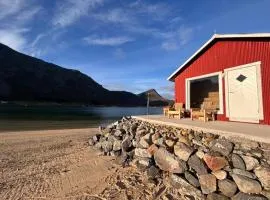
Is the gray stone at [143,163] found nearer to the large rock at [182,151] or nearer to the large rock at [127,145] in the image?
the large rock at [182,151]

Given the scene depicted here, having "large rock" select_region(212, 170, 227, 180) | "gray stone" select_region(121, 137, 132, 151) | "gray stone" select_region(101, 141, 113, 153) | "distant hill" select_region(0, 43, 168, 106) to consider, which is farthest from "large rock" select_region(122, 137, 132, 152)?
"distant hill" select_region(0, 43, 168, 106)

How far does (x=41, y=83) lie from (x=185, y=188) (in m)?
174

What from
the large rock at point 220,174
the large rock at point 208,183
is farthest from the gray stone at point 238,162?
the large rock at point 208,183

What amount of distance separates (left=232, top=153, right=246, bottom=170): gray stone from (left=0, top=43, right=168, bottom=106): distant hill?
159961 mm

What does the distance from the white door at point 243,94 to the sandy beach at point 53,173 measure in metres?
5.89

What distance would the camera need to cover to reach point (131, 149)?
11.9 meters

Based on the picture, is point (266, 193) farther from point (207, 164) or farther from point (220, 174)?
point (207, 164)

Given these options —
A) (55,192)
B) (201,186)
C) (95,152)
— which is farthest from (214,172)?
(95,152)

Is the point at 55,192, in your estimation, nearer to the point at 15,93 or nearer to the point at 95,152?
the point at 95,152

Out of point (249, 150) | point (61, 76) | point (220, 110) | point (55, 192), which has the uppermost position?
point (61, 76)

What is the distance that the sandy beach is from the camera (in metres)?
8.36

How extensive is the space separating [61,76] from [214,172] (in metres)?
186

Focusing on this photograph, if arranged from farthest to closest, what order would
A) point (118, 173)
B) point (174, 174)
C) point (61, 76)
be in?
point (61, 76)
point (118, 173)
point (174, 174)

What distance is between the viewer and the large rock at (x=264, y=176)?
611 centimetres
